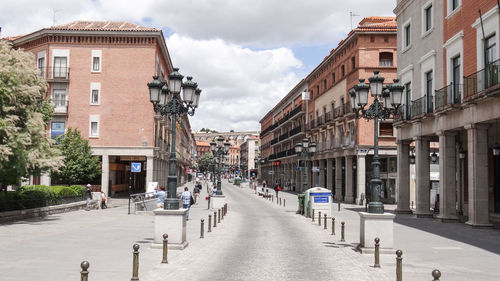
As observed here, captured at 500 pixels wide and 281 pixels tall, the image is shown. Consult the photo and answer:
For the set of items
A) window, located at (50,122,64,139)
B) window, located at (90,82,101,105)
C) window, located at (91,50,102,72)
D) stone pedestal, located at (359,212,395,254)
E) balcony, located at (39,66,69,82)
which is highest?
window, located at (91,50,102,72)

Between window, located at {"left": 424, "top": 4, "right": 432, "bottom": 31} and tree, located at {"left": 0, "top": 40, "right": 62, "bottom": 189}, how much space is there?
20712 mm

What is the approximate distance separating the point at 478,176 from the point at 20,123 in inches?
800

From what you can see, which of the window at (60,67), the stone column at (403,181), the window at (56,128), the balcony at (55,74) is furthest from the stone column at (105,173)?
the stone column at (403,181)

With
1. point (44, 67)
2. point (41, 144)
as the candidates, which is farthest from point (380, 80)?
point (44, 67)

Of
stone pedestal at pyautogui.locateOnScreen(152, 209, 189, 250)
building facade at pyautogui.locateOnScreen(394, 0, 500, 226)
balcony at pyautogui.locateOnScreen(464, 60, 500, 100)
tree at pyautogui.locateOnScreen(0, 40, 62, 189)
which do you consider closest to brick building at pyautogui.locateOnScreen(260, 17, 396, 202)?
building facade at pyautogui.locateOnScreen(394, 0, 500, 226)

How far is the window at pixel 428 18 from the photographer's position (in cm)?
2686

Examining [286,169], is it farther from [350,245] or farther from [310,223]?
[350,245]

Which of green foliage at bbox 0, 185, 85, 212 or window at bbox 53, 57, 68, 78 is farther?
window at bbox 53, 57, 68, 78

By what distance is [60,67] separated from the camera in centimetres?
4144

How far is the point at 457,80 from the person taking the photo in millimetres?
23594

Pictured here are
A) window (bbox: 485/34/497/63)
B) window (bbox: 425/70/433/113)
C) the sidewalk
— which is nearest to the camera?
the sidewalk

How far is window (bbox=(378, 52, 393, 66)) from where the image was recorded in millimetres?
40469

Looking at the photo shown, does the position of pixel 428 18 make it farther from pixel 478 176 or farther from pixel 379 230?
pixel 379 230

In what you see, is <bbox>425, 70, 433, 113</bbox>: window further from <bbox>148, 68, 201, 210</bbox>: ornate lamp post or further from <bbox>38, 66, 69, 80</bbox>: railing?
<bbox>38, 66, 69, 80</bbox>: railing
